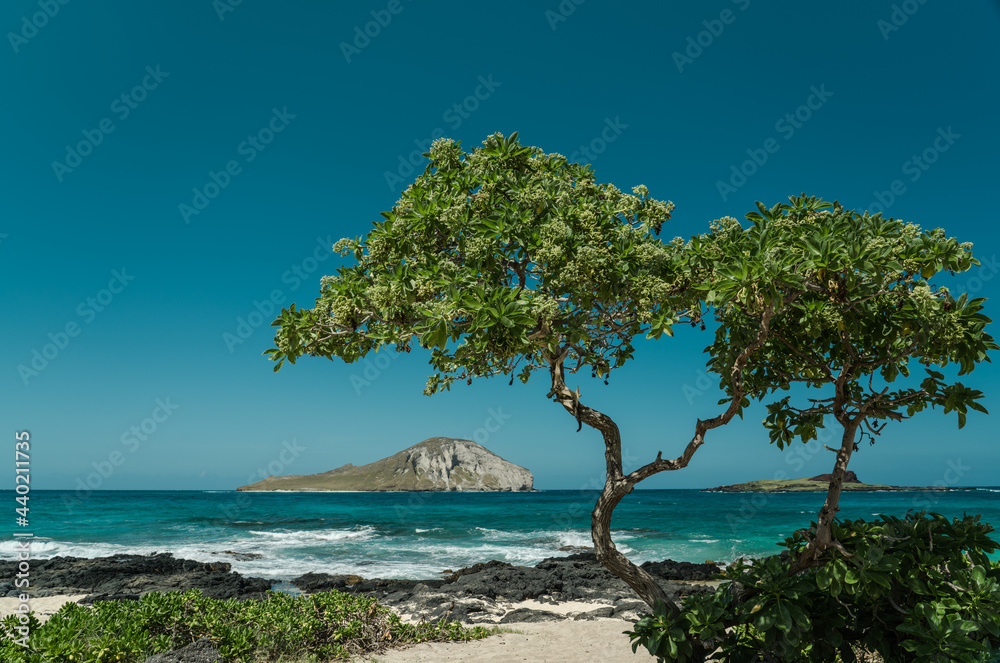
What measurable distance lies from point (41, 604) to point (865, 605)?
49.2ft

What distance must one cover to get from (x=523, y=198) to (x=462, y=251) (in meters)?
0.67

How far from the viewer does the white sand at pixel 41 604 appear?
11.7 m

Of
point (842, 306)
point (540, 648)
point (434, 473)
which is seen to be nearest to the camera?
point (842, 306)

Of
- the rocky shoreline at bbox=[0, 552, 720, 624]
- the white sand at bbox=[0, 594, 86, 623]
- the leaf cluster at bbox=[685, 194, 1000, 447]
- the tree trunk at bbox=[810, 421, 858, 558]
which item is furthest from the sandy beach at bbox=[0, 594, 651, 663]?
the leaf cluster at bbox=[685, 194, 1000, 447]

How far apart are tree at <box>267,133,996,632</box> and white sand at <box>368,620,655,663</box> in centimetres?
254

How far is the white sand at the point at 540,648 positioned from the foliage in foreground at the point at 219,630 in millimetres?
403

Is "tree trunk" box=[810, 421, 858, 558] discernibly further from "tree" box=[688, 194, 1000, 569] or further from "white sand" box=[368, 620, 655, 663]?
"white sand" box=[368, 620, 655, 663]

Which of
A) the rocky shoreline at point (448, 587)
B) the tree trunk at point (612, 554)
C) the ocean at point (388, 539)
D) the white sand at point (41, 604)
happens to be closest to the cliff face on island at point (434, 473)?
the ocean at point (388, 539)

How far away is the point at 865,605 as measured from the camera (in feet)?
18.2

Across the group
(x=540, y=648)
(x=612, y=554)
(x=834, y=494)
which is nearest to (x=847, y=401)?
(x=834, y=494)

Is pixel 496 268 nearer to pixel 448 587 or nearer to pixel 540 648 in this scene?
pixel 540 648

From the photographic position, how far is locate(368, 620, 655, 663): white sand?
306 inches

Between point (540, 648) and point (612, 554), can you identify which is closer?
point (612, 554)

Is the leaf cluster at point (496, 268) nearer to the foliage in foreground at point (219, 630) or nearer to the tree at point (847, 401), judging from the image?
the tree at point (847, 401)
